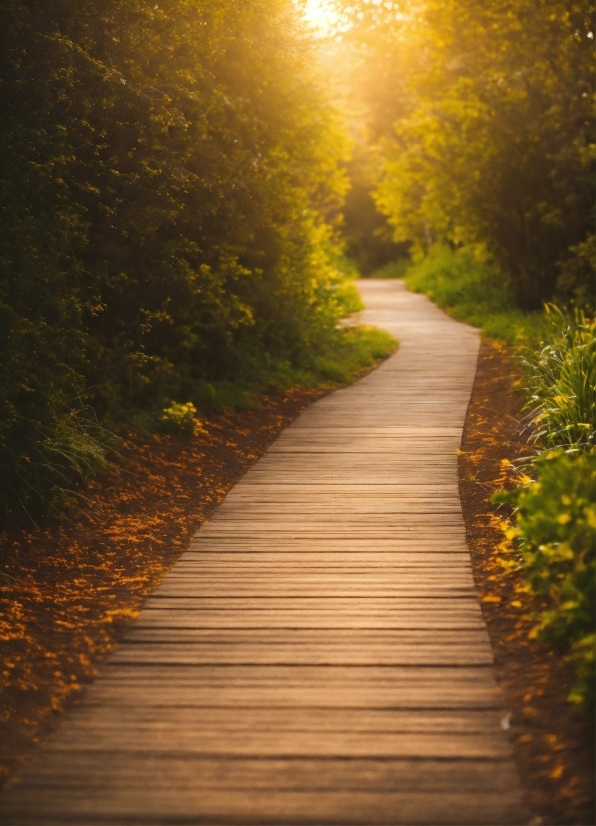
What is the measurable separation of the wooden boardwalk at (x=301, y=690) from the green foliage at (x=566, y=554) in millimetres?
363

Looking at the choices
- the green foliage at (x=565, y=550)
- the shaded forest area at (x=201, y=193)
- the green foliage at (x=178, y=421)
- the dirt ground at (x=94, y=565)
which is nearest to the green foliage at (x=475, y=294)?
the shaded forest area at (x=201, y=193)

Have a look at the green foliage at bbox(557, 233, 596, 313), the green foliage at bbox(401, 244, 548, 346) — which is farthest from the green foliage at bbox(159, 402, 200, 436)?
the green foliage at bbox(557, 233, 596, 313)

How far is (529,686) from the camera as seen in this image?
4094mm

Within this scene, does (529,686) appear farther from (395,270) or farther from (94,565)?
(395,270)

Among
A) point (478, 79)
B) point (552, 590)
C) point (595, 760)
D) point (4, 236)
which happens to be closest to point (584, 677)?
point (595, 760)

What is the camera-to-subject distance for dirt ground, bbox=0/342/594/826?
369cm

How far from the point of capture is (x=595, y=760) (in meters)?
3.52

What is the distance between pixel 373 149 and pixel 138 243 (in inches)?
1172

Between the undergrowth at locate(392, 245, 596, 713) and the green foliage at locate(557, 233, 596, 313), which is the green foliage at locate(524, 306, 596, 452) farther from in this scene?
the green foliage at locate(557, 233, 596, 313)

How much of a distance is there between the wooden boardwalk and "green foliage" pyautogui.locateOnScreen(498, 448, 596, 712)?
363 mm

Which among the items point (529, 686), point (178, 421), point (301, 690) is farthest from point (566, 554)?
point (178, 421)

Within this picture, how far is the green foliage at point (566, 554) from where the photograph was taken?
13.2 ft

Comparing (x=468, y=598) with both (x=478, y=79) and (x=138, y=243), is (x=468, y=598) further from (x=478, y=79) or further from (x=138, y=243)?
(x=478, y=79)

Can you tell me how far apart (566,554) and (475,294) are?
16.9m
